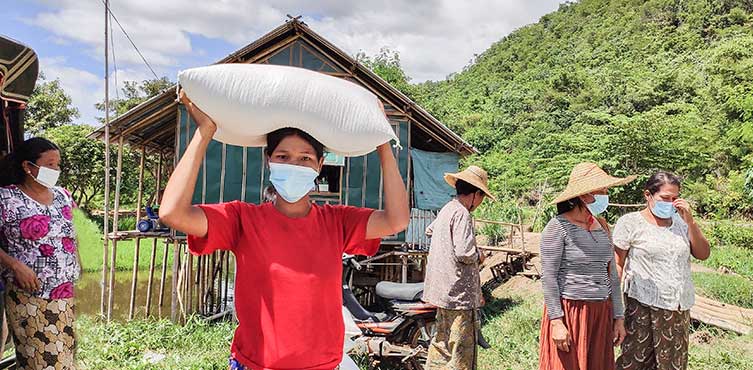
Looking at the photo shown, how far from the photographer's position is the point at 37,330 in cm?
274

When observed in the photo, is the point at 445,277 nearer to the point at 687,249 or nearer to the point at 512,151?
the point at 687,249

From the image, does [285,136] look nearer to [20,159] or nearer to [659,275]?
[20,159]

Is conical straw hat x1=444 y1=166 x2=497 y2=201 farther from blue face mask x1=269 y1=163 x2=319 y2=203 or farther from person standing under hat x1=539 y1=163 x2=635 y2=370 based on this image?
blue face mask x1=269 y1=163 x2=319 y2=203

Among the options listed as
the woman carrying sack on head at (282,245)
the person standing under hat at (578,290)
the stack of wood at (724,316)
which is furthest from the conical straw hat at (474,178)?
the stack of wood at (724,316)

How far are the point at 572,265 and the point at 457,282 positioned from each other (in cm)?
105

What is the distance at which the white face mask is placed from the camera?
2.87 meters

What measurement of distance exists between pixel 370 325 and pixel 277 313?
12.3ft

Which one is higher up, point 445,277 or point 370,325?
point 445,277

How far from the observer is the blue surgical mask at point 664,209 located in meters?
3.27

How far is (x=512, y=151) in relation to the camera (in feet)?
96.5

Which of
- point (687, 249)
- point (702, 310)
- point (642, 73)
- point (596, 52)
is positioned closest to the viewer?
point (687, 249)

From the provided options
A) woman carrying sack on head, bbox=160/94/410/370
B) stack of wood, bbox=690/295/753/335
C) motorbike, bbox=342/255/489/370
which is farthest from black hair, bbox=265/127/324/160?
stack of wood, bbox=690/295/753/335

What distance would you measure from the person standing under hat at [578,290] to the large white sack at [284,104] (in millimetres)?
1739

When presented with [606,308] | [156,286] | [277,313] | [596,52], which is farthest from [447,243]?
[596,52]
